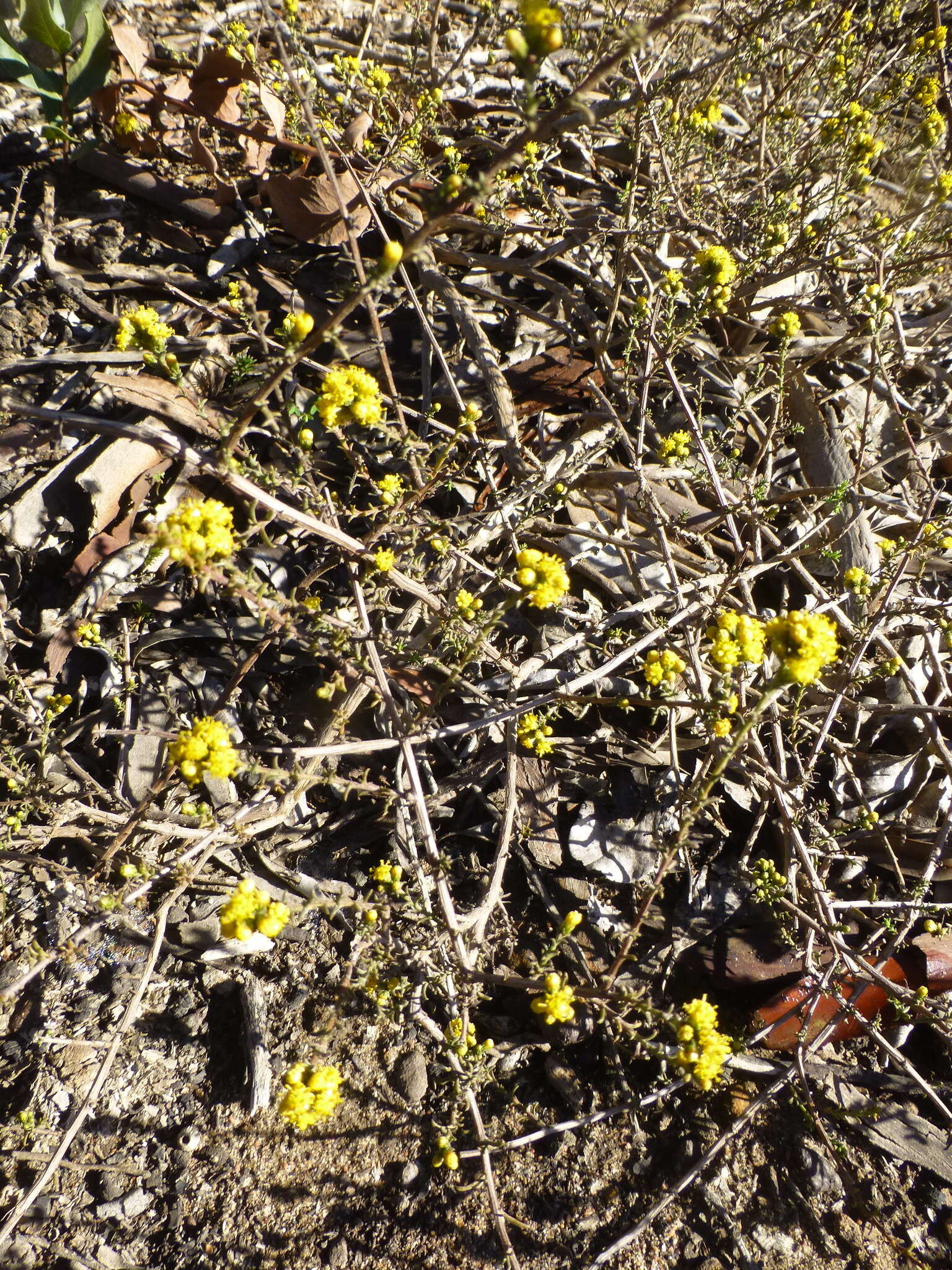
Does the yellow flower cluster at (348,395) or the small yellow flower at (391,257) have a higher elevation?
the small yellow flower at (391,257)

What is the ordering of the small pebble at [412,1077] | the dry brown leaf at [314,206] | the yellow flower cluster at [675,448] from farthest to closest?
the dry brown leaf at [314,206] < the yellow flower cluster at [675,448] < the small pebble at [412,1077]

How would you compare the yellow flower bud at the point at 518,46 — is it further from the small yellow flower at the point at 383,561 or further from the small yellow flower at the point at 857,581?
the small yellow flower at the point at 857,581

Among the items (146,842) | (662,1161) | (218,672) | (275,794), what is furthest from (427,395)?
(662,1161)

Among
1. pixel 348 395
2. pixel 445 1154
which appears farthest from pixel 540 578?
pixel 445 1154

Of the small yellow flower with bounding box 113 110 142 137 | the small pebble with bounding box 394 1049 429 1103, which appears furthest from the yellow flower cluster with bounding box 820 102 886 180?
the small pebble with bounding box 394 1049 429 1103

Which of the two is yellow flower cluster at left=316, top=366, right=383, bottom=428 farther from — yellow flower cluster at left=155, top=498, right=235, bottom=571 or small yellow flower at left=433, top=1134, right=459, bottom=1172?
small yellow flower at left=433, top=1134, right=459, bottom=1172

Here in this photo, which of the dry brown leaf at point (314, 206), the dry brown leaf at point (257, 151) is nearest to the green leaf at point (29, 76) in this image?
the dry brown leaf at point (257, 151)
